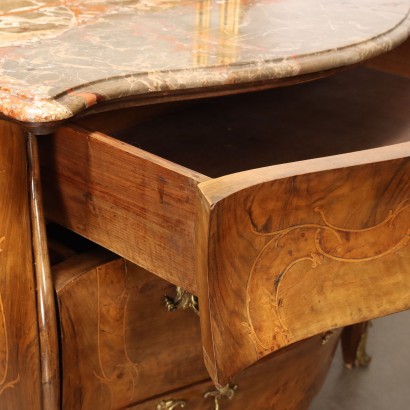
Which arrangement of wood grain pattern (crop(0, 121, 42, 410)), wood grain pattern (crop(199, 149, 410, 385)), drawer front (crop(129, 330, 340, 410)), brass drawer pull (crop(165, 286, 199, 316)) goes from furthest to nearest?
drawer front (crop(129, 330, 340, 410)), brass drawer pull (crop(165, 286, 199, 316)), wood grain pattern (crop(0, 121, 42, 410)), wood grain pattern (crop(199, 149, 410, 385))

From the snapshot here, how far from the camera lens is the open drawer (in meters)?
0.58

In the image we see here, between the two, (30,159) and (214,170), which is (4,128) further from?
(214,170)

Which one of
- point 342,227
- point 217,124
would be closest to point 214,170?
point 217,124

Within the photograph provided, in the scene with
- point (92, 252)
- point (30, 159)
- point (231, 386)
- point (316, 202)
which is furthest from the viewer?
point (231, 386)

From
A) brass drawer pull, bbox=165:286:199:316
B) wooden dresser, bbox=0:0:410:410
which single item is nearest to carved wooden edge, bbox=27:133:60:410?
wooden dresser, bbox=0:0:410:410

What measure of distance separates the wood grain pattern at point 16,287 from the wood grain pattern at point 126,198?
44 mm

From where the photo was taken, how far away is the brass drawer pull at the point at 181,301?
84 centimetres

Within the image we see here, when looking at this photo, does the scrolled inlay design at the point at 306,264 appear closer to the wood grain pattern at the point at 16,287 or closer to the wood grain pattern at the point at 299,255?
the wood grain pattern at the point at 299,255

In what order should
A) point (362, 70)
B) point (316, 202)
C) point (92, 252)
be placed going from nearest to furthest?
point (316, 202) < point (92, 252) < point (362, 70)

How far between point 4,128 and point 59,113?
0.09 meters

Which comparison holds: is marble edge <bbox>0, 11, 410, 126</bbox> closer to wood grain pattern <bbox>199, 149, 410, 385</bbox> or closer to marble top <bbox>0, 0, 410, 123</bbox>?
marble top <bbox>0, 0, 410, 123</bbox>

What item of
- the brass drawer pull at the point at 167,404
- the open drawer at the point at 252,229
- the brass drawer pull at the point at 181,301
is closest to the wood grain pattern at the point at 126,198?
the open drawer at the point at 252,229

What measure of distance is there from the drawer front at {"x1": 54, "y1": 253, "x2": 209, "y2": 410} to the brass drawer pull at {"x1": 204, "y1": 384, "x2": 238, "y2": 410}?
5 centimetres

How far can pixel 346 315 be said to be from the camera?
663 millimetres
